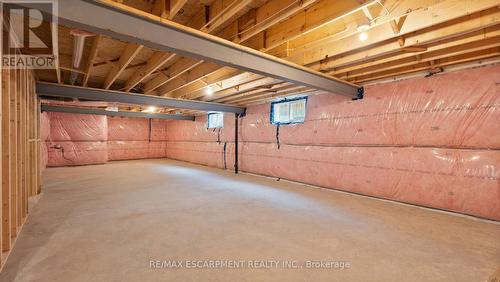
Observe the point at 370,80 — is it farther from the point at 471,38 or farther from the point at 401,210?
the point at 401,210

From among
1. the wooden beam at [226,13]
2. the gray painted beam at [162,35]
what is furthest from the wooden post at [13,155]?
the wooden beam at [226,13]

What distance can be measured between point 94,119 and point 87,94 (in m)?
5.39

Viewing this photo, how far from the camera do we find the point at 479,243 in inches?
101

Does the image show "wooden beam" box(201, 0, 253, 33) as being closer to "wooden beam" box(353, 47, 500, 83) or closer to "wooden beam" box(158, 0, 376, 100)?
"wooden beam" box(158, 0, 376, 100)

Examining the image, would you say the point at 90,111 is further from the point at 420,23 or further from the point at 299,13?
the point at 420,23

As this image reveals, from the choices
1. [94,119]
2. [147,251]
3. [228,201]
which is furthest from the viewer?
[94,119]

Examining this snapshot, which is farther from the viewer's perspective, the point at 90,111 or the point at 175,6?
the point at 90,111

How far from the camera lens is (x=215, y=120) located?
925cm

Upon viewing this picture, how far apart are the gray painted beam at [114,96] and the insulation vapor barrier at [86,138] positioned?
4.55 metres

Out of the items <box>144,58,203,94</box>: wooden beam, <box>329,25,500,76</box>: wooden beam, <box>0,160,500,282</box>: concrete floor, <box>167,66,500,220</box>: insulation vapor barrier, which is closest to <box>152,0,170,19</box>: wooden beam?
<box>144,58,203,94</box>: wooden beam

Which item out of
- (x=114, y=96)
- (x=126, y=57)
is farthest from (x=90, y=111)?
(x=126, y=57)

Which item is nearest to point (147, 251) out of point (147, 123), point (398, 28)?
point (398, 28)

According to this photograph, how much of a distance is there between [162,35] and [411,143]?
13.8 feet

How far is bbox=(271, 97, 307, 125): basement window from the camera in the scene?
19.5 ft
